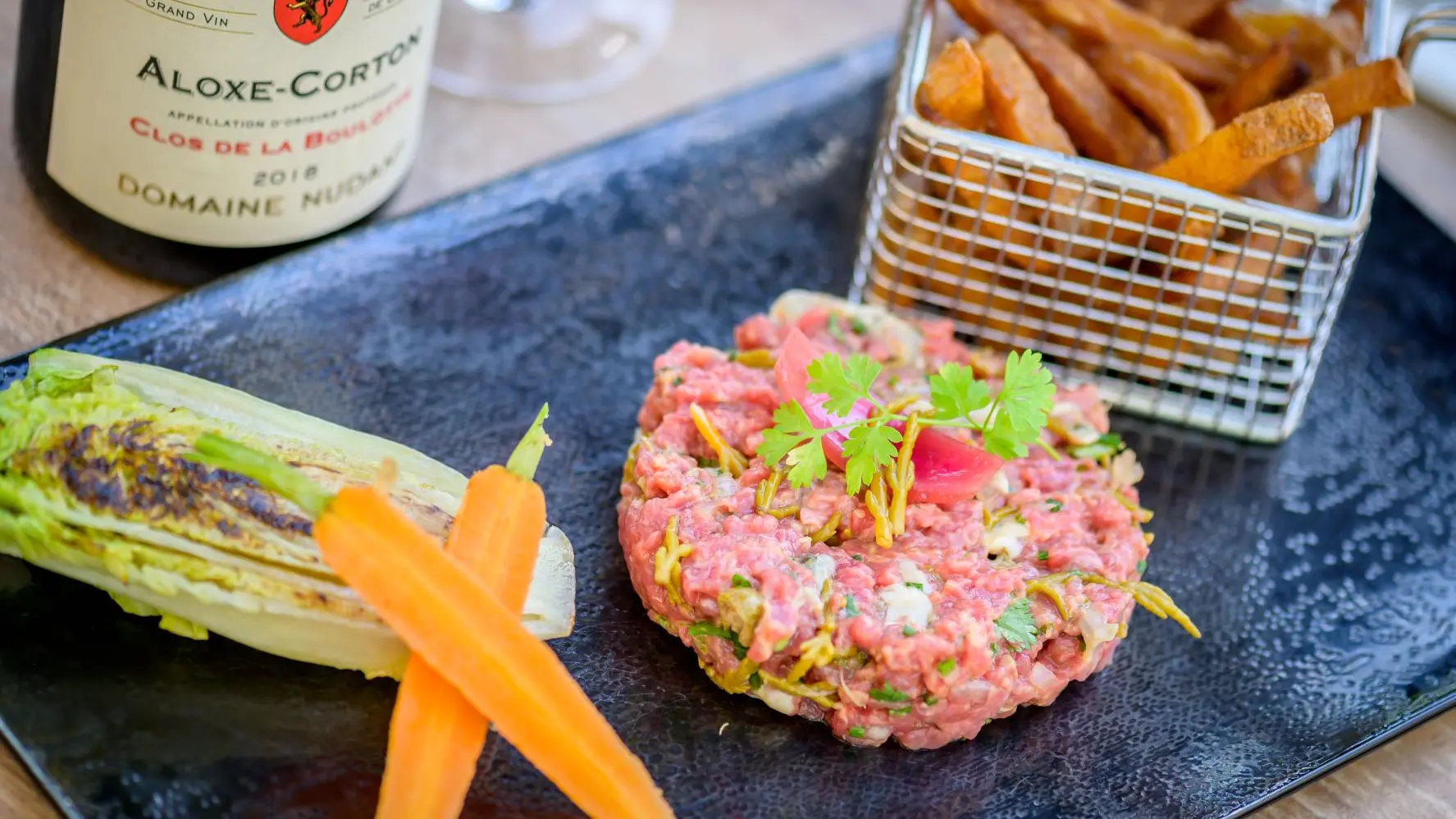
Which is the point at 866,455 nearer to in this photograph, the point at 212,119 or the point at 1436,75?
the point at 212,119

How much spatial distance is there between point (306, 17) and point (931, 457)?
1.24 metres

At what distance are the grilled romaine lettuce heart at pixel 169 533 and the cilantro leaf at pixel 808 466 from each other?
0.45m

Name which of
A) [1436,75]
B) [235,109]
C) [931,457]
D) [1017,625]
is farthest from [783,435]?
[1436,75]

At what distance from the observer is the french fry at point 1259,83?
281 cm

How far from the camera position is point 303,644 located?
2082 mm

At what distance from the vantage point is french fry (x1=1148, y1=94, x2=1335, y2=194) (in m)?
2.47

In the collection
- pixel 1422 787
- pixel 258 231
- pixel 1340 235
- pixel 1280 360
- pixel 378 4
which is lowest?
pixel 1422 787

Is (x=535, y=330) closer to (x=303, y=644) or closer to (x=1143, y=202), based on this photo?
(x=303, y=644)

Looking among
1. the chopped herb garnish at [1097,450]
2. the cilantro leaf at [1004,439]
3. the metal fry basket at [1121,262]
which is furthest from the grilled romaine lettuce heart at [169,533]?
the metal fry basket at [1121,262]

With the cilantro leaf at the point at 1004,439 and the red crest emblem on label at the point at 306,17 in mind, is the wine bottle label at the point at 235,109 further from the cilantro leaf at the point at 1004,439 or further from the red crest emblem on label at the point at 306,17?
the cilantro leaf at the point at 1004,439

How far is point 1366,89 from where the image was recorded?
8.70ft

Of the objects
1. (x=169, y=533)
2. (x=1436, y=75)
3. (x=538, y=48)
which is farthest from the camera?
(x=1436, y=75)

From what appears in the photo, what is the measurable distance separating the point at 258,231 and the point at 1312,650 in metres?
2.04

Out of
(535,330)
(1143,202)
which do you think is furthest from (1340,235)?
(535,330)
